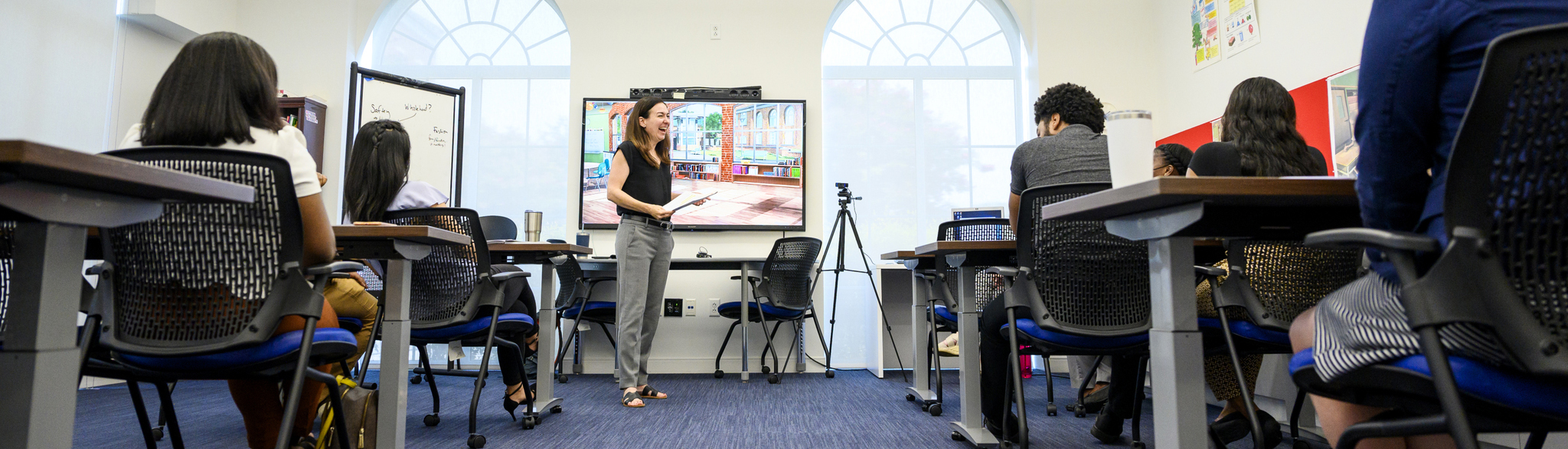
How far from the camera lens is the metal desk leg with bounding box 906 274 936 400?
9.39 feet

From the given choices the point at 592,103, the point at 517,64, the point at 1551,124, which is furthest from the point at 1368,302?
the point at 517,64

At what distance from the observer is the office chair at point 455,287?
2191mm

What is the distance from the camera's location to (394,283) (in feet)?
5.42

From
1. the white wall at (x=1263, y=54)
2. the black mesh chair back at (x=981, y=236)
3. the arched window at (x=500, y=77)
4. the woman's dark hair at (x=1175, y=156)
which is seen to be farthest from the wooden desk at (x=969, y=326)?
the arched window at (x=500, y=77)

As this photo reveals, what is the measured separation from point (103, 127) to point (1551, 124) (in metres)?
5.35

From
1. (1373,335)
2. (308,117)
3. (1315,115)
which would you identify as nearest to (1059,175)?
(1373,335)

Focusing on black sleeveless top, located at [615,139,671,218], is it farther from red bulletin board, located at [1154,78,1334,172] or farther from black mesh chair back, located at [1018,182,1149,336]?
red bulletin board, located at [1154,78,1334,172]

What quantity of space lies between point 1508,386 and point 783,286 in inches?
137

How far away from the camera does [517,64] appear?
5.04 m

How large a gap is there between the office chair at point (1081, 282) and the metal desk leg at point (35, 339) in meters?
1.61

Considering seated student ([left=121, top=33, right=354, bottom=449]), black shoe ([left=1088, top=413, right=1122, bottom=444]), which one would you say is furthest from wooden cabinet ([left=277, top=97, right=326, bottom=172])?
black shoe ([left=1088, top=413, right=1122, bottom=444])

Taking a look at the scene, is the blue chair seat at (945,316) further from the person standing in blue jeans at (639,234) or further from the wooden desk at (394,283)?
the wooden desk at (394,283)

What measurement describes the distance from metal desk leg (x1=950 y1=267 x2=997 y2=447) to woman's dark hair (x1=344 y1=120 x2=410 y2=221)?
184cm

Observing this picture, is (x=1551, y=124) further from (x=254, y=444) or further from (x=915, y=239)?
(x=915, y=239)
